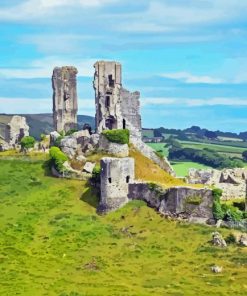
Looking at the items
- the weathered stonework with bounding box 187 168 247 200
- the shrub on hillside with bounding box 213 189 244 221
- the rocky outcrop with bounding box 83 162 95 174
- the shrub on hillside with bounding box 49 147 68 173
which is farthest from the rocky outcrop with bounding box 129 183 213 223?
the shrub on hillside with bounding box 49 147 68 173

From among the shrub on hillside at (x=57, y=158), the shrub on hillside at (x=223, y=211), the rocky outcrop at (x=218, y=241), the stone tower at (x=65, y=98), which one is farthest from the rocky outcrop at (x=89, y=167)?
the stone tower at (x=65, y=98)

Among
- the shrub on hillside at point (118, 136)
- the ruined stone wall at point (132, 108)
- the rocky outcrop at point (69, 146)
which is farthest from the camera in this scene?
the ruined stone wall at point (132, 108)

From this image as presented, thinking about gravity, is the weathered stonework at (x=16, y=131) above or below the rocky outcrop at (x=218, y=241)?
above

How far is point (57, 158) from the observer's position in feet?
357

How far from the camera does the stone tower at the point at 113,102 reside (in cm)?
12119

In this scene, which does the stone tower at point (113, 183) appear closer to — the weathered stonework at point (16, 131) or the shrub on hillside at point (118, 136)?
the shrub on hillside at point (118, 136)

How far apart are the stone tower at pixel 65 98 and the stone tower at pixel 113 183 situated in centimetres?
3806

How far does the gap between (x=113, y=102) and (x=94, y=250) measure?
38618 millimetres

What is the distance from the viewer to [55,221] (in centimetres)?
9625

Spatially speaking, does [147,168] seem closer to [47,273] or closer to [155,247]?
[155,247]

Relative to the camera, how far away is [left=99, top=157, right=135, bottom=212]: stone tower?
97.9 metres

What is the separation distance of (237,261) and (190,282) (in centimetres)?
698

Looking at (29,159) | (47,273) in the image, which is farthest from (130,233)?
(29,159)

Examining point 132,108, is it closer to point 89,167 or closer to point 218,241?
point 89,167
